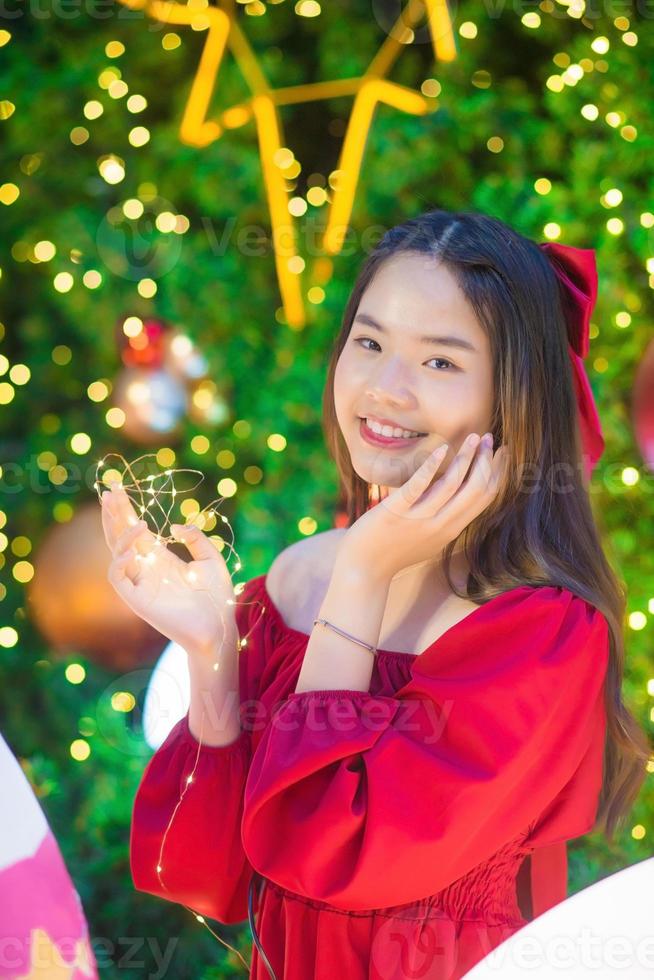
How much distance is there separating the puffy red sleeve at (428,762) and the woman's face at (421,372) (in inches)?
8.4

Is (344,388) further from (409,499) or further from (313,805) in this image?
(313,805)

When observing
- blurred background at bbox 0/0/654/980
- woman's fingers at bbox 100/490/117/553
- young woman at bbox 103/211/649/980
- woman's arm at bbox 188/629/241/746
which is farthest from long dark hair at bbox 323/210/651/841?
blurred background at bbox 0/0/654/980

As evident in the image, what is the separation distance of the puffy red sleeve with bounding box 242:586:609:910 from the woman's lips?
22cm

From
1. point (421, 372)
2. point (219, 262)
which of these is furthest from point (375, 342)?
point (219, 262)

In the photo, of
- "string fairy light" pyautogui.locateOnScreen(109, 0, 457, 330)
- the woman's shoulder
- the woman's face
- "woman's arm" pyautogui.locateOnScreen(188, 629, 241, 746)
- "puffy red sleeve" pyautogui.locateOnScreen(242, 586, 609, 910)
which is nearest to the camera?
"puffy red sleeve" pyautogui.locateOnScreen(242, 586, 609, 910)

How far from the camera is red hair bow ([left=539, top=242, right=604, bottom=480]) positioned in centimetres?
143

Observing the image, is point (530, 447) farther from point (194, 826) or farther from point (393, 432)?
point (194, 826)

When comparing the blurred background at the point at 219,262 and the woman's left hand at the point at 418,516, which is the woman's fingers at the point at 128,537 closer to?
Answer: the woman's left hand at the point at 418,516

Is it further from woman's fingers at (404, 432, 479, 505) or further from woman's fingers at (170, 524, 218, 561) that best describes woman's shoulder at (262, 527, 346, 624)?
woman's fingers at (404, 432, 479, 505)

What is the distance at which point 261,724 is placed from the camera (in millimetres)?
1415

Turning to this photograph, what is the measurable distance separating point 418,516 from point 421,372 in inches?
7.1

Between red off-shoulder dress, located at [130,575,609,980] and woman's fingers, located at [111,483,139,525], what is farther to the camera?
woman's fingers, located at [111,483,139,525]

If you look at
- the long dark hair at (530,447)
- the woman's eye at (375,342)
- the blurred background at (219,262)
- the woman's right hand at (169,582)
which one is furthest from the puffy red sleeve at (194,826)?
the blurred background at (219,262)

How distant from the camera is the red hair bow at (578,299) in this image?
1.43 meters
